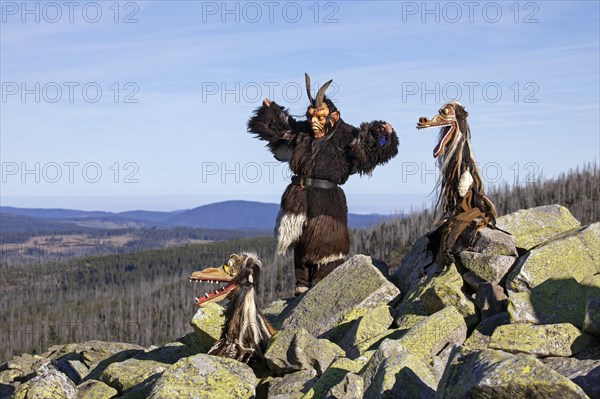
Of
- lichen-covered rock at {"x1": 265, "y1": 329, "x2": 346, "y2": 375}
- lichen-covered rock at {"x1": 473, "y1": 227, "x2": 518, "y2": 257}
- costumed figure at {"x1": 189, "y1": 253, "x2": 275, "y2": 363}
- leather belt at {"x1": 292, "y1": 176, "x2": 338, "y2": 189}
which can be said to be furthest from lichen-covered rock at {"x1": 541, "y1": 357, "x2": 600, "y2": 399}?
leather belt at {"x1": 292, "y1": 176, "x2": 338, "y2": 189}

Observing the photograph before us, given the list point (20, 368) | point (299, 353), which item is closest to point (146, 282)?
point (20, 368)

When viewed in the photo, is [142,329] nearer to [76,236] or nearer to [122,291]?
[122,291]

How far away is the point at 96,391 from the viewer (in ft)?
34.4

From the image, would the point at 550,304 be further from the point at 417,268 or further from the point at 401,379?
the point at 401,379

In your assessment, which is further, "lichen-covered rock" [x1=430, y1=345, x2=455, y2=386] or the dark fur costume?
the dark fur costume

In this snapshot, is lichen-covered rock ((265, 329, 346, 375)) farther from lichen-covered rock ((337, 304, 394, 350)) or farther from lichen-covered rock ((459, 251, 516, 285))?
lichen-covered rock ((459, 251, 516, 285))

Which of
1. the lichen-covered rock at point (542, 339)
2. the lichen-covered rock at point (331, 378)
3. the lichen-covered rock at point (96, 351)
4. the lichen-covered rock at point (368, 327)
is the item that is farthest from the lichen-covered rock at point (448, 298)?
the lichen-covered rock at point (96, 351)

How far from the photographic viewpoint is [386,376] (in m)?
7.77

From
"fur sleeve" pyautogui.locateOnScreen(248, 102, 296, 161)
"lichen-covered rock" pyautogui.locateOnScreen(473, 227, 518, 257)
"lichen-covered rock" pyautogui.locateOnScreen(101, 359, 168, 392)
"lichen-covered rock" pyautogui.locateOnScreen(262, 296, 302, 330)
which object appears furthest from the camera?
"fur sleeve" pyautogui.locateOnScreen(248, 102, 296, 161)

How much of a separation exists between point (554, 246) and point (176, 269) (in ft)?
256

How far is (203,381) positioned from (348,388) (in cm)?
172

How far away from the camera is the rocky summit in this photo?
7.70 meters

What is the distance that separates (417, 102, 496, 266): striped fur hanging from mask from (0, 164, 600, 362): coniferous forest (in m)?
0.97

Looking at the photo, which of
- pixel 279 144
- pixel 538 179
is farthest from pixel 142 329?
pixel 279 144
